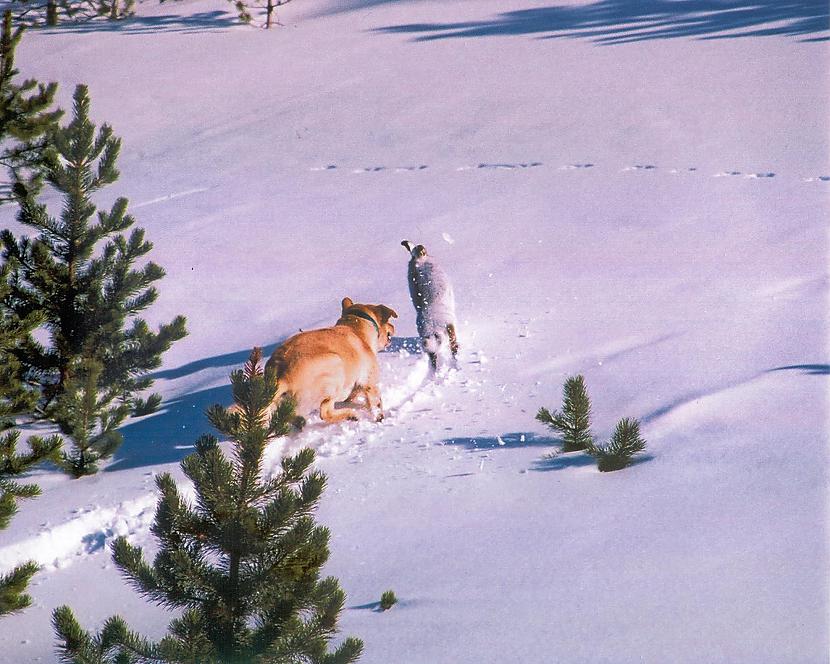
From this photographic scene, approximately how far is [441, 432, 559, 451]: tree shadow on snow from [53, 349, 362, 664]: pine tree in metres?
2.72

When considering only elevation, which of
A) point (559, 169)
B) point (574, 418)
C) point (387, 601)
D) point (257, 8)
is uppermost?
point (257, 8)

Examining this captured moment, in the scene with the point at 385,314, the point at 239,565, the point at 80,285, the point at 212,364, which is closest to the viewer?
the point at 239,565

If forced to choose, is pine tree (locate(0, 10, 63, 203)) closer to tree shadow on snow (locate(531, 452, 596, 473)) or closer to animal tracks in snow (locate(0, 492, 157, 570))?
animal tracks in snow (locate(0, 492, 157, 570))

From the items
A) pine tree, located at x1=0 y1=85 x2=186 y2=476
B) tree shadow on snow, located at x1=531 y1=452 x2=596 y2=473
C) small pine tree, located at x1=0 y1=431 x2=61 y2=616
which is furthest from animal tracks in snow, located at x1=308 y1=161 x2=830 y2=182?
small pine tree, located at x1=0 y1=431 x2=61 y2=616

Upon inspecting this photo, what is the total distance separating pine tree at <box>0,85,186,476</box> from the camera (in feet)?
20.3

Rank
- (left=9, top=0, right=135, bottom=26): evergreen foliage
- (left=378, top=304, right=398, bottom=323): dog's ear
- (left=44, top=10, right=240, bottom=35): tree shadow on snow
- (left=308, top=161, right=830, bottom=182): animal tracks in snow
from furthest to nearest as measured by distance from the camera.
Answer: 1. (left=9, top=0, right=135, bottom=26): evergreen foliage
2. (left=44, top=10, right=240, bottom=35): tree shadow on snow
3. (left=308, top=161, right=830, bottom=182): animal tracks in snow
4. (left=378, top=304, right=398, bottom=323): dog's ear

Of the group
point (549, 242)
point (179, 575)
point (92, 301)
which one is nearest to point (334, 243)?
point (549, 242)

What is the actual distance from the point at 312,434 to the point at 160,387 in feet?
6.26

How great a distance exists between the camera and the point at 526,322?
801 centimetres

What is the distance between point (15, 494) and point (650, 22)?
23.2 m

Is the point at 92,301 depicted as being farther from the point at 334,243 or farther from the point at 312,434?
the point at 334,243

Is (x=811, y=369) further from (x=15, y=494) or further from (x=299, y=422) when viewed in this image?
(x=15, y=494)

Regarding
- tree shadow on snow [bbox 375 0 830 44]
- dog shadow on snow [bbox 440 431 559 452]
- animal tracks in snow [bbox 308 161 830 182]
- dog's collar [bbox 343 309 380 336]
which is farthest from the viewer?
tree shadow on snow [bbox 375 0 830 44]

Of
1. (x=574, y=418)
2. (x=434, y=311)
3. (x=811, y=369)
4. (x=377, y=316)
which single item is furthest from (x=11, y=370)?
(x=811, y=369)
